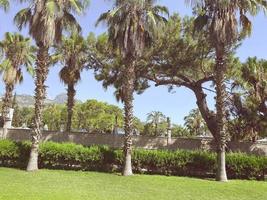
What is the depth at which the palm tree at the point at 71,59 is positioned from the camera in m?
29.7

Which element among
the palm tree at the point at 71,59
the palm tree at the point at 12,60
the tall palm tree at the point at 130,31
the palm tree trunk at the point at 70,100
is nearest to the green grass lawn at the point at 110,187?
the tall palm tree at the point at 130,31

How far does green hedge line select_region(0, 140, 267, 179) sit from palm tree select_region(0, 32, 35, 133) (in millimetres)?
10906

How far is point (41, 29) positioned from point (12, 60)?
1205 centimetres

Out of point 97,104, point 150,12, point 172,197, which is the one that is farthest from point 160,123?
point 172,197

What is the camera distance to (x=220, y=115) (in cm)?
2150

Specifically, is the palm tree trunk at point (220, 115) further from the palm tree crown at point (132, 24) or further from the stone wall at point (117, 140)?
the stone wall at point (117, 140)

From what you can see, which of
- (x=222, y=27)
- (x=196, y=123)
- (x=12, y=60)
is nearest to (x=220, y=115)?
(x=222, y=27)

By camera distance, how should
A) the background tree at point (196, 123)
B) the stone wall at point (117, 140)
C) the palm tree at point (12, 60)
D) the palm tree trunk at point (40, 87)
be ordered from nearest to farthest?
the palm tree trunk at point (40, 87) → the stone wall at point (117, 140) → the palm tree at point (12, 60) → the background tree at point (196, 123)

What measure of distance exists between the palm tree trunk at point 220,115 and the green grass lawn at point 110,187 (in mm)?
957

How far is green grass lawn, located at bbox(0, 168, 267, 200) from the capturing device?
13.9 metres

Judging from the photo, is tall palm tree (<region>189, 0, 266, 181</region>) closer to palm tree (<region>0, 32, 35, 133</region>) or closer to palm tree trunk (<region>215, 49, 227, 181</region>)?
palm tree trunk (<region>215, 49, 227, 181</region>)

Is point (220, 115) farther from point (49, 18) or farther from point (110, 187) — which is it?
point (49, 18)

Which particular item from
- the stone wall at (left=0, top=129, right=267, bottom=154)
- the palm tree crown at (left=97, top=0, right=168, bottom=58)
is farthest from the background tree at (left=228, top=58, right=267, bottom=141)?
the palm tree crown at (left=97, top=0, right=168, bottom=58)

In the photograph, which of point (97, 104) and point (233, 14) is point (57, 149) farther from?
point (97, 104)
